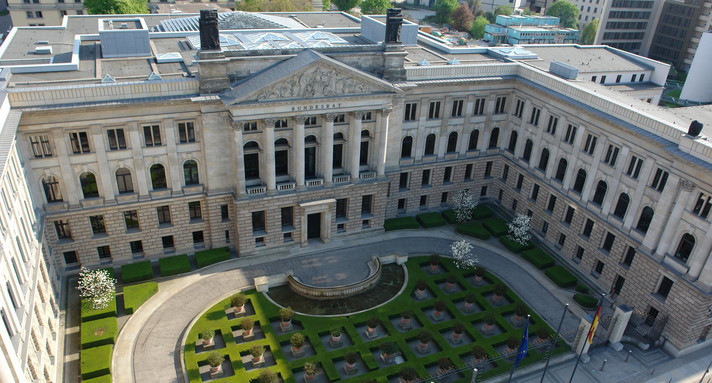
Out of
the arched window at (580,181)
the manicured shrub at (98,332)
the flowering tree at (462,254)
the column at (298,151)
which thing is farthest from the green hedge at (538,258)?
the manicured shrub at (98,332)

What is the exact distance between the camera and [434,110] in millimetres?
72000

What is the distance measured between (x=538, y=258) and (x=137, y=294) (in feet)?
165

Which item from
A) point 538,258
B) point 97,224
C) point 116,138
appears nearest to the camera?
point 116,138

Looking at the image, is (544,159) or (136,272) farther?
(544,159)

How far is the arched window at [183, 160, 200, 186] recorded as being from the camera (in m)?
62.0

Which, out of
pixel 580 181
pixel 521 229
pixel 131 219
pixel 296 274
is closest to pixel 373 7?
pixel 521 229

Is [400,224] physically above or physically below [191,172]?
below

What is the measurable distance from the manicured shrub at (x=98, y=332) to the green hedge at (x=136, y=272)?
747 centimetres

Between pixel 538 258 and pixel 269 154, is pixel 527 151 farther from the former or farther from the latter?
pixel 269 154

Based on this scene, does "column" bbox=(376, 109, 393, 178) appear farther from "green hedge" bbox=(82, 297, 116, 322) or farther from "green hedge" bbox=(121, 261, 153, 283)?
"green hedge" bbox=(82, 297, 116, 322)

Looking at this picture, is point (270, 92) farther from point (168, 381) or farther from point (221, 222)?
point (168, 381)

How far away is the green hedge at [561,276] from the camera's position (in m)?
64.8

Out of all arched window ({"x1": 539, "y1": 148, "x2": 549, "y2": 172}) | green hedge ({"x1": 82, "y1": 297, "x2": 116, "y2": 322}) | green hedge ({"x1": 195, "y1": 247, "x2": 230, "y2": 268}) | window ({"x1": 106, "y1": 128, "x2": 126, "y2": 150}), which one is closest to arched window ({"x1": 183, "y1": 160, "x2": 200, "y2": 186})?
window ({"x1": 106, "y1": 128, "x2": 126, "y2": 150})

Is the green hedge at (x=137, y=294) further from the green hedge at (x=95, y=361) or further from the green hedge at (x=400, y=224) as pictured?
the green hedge at (x=400, y=224)
